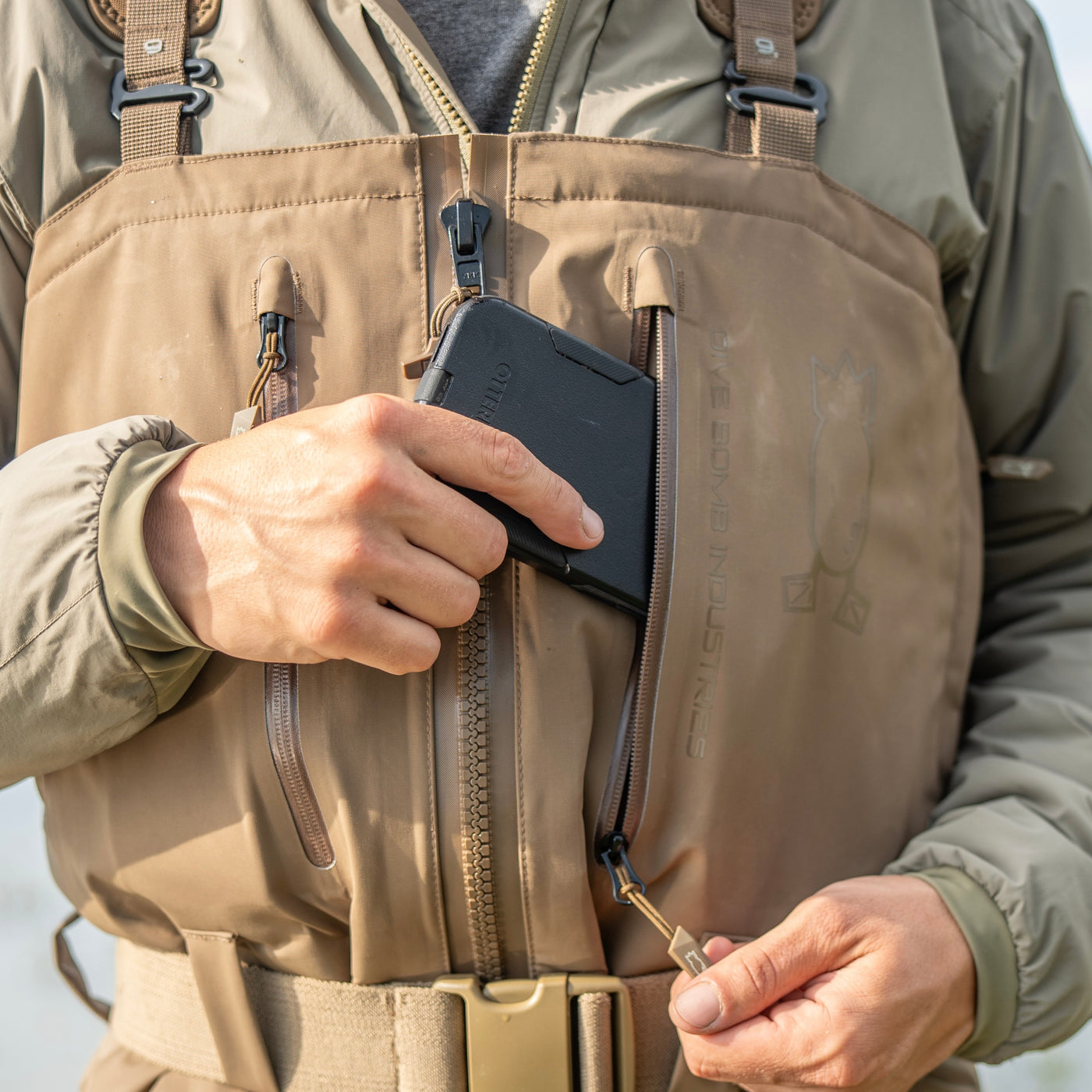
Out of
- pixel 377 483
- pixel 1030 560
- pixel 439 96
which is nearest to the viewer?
pixel 377 483

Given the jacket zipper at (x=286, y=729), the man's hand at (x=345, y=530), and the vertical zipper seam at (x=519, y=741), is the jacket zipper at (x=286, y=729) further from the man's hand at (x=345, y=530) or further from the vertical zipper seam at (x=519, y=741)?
the vertical zipper seam at (x=519, y=741)

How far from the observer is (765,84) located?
1163 mm

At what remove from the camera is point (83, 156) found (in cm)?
109

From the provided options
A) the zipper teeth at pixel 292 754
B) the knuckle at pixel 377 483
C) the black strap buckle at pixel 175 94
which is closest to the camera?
the knuckle at pixel 377 483

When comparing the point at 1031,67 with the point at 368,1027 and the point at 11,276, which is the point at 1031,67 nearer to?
the point at 11,276

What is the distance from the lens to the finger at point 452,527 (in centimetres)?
Result: 89

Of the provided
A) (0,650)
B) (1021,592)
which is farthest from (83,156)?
(1021,592)

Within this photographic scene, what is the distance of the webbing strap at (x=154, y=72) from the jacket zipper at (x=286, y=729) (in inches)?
10.1

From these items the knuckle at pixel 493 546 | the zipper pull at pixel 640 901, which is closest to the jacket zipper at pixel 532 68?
the knuckle at pixel 493 546

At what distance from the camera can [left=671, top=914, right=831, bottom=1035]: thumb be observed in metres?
0.92

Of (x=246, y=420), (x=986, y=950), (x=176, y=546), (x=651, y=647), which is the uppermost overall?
(x=246, y=420)

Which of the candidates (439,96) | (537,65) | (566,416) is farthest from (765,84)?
(566,416)

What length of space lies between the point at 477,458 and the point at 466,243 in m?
0.27

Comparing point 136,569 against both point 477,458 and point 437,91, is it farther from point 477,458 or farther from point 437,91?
point 437,91
